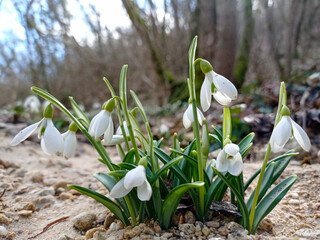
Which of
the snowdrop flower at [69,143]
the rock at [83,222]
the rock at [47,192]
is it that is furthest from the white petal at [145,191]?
the rock at [47,192]

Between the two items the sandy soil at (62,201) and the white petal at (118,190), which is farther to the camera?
the sandy soil at (62,201)

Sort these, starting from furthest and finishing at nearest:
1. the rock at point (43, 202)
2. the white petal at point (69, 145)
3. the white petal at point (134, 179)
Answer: the rock at point (43, 202) → the white petal at point (69, 145) → the white petal at point (134, 179)

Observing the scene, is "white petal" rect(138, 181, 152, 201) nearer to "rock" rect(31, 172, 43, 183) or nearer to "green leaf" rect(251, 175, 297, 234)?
"green leaf" rect(251, 175, 297, 234)

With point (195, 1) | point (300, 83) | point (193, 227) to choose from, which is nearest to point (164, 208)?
point (193, 227)

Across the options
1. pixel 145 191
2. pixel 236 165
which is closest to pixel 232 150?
pixel 236 165

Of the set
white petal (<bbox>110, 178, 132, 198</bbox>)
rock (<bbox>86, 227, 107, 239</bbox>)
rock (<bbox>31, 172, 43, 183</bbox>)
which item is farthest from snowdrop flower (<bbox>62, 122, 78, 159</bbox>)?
rock (<bbox>31, 172, 43, 183</bbox>)

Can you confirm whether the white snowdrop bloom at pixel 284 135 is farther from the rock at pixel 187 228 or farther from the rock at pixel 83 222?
the rock at pixel 83 222

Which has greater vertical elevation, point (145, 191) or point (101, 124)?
point (101, 124)

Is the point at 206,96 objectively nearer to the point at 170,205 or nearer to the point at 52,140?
the point at 170,205
